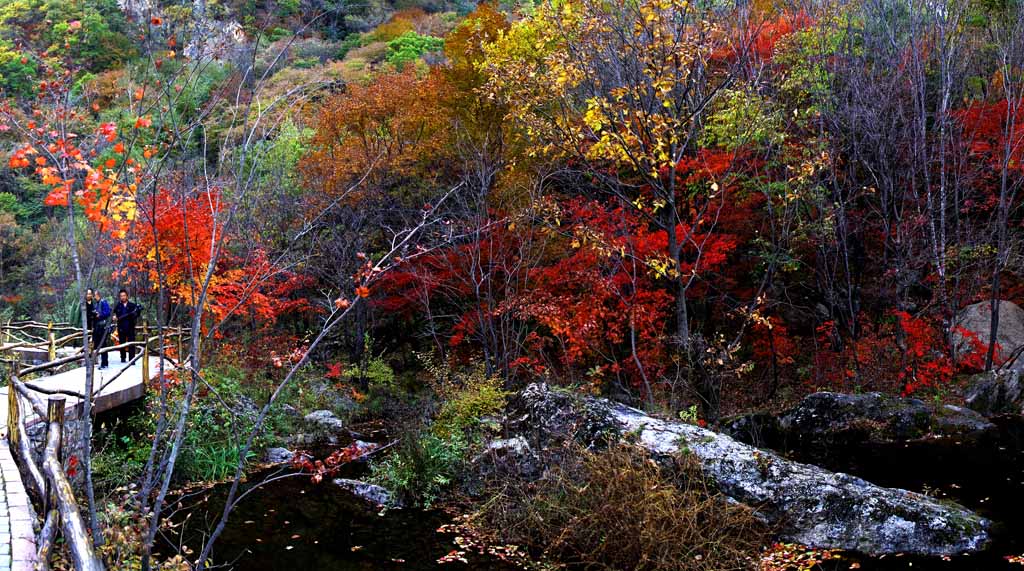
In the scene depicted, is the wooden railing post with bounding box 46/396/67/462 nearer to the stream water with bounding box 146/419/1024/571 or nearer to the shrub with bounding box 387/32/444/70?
the stream water with bounding box 146/419/1024/571

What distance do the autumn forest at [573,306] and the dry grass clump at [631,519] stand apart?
0.15ft

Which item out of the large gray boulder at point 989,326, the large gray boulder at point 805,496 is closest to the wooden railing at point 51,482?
the large gray boulder at point 805,496

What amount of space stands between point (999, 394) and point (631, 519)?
10402mm

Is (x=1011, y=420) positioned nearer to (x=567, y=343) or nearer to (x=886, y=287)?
(x=886, y=287)

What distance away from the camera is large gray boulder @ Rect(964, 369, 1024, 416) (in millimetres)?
14805

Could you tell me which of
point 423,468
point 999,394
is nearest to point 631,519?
point 423,468

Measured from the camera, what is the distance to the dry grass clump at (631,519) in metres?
8.43

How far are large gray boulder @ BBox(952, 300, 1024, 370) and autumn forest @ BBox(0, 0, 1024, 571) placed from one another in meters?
0.12

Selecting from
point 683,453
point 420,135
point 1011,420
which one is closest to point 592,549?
point 683,453

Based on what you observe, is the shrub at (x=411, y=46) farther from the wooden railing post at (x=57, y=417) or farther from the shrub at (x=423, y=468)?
the wooden railing post at (x=57, y=417)

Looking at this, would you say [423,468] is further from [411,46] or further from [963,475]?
[411,46]

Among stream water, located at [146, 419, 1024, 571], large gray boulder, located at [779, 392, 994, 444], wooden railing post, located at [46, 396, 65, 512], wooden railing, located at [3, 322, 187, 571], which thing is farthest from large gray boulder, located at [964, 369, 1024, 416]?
wooden railing post, located at [46, 396, 65, 512]

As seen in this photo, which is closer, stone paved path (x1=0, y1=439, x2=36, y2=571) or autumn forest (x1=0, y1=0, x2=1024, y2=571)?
stone paved path (x1=0, y1=439, x2=36, y2=571)

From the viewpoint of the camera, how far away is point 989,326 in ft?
57.9
